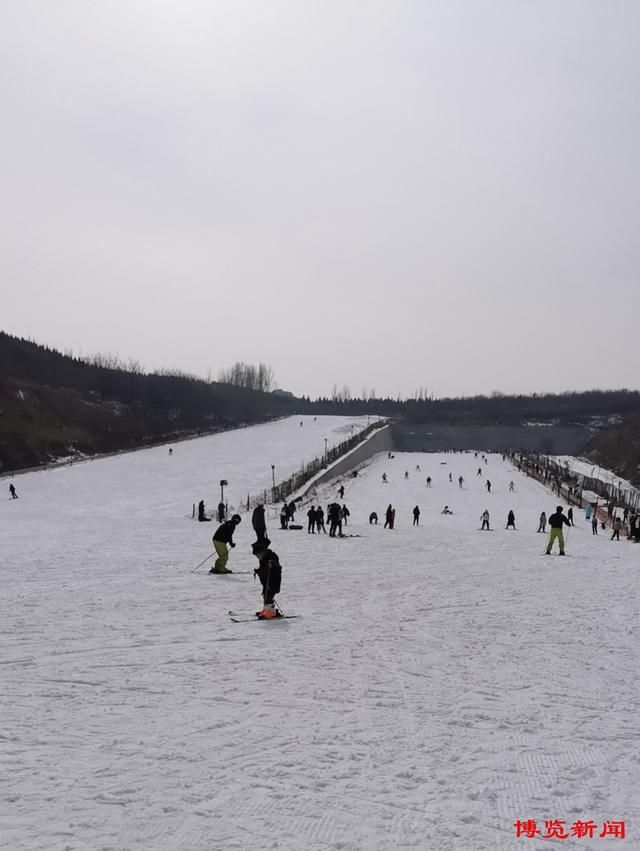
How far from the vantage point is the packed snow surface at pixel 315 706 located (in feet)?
13.4

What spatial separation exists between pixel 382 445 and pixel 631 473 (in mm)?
29515

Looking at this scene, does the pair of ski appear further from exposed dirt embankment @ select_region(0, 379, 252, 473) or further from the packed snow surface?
exposed dirt embankment @ select_region(0, 379, 252, 473)

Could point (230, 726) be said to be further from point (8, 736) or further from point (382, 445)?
point (382, 445)

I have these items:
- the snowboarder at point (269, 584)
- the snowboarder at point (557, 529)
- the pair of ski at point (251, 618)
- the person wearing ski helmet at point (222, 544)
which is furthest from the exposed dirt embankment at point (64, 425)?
the snowboarder at point (269, 584)

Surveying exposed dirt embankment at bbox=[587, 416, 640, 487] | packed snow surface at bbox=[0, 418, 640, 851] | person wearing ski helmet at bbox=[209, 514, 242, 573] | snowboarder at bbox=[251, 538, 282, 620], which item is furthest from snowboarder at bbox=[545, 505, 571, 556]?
exposed dirt embankment at bbox=[587, 416, 640, 487]

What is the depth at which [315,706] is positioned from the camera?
19.4ft

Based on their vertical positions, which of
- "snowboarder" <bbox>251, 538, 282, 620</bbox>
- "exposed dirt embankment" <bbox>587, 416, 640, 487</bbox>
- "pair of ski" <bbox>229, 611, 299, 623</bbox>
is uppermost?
"exposed dirt embankment" <bbox>587, 416, 640, 487</bbox>

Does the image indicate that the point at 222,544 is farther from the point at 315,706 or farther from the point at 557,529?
the point at 557,529

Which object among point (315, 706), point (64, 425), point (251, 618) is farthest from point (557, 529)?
point (64, 425)

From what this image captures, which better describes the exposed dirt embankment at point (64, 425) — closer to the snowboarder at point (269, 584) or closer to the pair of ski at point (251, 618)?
the pair of ski at point (251, 618)

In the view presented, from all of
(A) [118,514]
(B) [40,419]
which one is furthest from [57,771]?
(B) [40,419]

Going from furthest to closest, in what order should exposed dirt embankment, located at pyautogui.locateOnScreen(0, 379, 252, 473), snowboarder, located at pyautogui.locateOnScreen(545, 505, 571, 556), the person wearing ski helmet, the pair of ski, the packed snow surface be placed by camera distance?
exposed dirt embankment, located at pyautogui.locateOnScreen(0, 379, 252, 473), snowboarder, located at pyautogui.locateOnScreen(545, 505, 571, 556), the person wearing ski helmet, the pair of ski, the packed snow surface

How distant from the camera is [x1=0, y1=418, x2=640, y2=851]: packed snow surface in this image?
13.4 feet

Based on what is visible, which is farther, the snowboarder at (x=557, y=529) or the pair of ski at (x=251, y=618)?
the snowboarder at (x=557, y=529)
